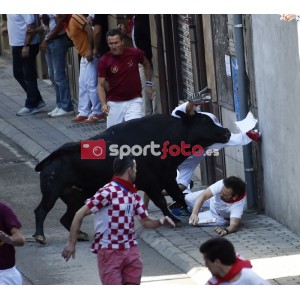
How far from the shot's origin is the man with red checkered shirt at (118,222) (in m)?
11.2

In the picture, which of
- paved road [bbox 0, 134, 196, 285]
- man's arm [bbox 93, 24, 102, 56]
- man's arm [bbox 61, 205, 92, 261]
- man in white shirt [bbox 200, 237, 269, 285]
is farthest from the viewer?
man's arm [bbox 93, 24, 102, 56]

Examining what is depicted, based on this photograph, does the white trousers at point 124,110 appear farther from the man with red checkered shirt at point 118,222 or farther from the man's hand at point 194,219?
the man with red checkered shirt at point 118,222

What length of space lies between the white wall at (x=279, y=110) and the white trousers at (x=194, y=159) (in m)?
0.23

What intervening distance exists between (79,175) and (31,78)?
676cm

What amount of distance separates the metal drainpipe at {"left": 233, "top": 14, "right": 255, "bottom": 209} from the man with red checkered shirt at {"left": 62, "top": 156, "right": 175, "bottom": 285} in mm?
3933

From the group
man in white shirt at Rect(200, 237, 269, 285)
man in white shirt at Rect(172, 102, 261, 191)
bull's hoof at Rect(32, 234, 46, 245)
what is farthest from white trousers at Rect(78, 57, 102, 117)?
man in white shirt at Rect(200, 237, 269, 285)

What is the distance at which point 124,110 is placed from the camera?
16.3m

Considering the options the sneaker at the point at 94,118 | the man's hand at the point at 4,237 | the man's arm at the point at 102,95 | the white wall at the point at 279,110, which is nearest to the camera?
the man's hand at the point at 4,237

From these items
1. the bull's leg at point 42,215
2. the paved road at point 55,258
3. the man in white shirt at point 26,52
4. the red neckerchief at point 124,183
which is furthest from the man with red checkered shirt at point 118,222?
the man in white shirt at point 26,52

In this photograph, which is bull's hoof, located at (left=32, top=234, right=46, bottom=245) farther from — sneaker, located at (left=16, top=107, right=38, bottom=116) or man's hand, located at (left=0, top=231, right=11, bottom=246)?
sneaker, located at (left=16, top=107, right=38, bottom=116)

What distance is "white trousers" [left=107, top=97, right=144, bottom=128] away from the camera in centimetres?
1628

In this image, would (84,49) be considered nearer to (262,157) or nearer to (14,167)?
(14,167)

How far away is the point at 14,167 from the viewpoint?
722 inches
